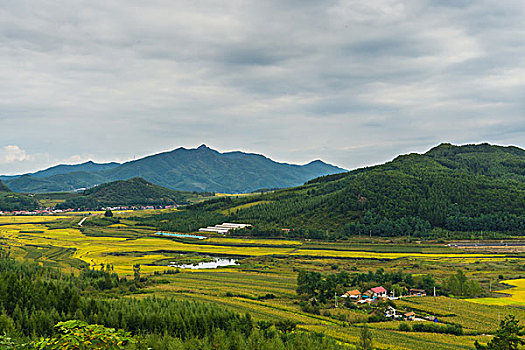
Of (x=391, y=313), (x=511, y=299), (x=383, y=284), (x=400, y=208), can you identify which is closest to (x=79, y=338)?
(x=391, y=313)

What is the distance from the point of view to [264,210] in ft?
506

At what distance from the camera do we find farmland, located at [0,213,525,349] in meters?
41.1

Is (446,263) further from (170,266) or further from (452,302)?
(170,266)

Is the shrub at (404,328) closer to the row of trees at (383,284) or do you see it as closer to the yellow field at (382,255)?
the row of trees at (383,284)

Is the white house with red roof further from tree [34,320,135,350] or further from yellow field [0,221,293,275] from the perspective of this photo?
tree [34,320,135,350]

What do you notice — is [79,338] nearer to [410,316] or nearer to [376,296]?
[410,316]

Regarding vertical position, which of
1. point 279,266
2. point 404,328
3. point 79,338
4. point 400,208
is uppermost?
point 400,208

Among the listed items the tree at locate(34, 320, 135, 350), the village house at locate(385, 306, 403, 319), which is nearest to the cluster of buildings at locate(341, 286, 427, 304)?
the village house at locate(385, 306, 403, 319)

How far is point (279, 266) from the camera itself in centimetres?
7738

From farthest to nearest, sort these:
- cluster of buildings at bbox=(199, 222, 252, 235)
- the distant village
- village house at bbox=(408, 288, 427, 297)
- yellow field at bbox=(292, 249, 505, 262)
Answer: cluster of buildings at bbox=(199, 222, 252, 235) → yellow field at bbox=(292, 249, 505, 262) → village house at bbox=(408, 288, 427, 297) → the distant village

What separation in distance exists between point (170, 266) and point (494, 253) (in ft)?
238

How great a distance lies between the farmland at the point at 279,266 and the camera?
4109 cm

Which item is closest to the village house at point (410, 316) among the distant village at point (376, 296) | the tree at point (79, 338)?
the distant village at point (376, 296)

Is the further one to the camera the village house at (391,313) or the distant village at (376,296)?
the distant village at (376,296)
